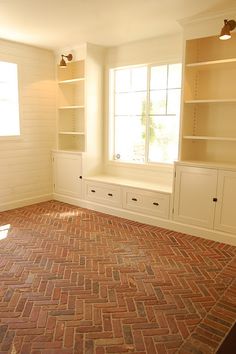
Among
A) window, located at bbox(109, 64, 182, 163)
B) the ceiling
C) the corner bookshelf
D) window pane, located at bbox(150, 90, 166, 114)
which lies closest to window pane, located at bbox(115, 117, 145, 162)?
window, located at bbox(109, 64, 182, 163)

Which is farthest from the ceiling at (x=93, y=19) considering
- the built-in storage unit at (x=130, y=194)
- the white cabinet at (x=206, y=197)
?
the built-in storage unit at (x=130, y=194)

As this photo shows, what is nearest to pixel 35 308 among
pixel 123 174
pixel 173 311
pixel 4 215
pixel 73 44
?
pixel 173 311

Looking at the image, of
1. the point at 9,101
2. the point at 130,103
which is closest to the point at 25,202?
the point at 9,101

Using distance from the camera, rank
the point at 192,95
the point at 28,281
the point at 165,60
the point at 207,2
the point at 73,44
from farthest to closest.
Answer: the point at 73,44, the point at 165,60, the point at 192,95, the point at 207,2, the point at 28,281

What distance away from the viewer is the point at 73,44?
5070 millimetres

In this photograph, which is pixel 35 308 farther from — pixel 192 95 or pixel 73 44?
pixel 73 44

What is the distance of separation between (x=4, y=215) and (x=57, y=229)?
120 cm

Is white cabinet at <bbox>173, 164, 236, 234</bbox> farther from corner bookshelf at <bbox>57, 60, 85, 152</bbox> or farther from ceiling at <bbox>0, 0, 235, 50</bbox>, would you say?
corner bookshelf at <bbox>57, 60, 85, 152</bbox>

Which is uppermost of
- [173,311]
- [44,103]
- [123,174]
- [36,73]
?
[36,73]

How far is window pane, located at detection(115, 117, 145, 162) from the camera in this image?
17.0 feet

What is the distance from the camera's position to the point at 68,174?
18.3 ft

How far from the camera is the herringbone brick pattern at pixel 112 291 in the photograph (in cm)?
208

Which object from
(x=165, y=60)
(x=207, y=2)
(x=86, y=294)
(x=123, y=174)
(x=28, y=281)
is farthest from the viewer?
(x=123, y=174)

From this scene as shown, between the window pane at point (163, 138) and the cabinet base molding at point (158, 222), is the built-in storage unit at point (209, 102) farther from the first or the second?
the cabinet base molding at point (158, 222)
